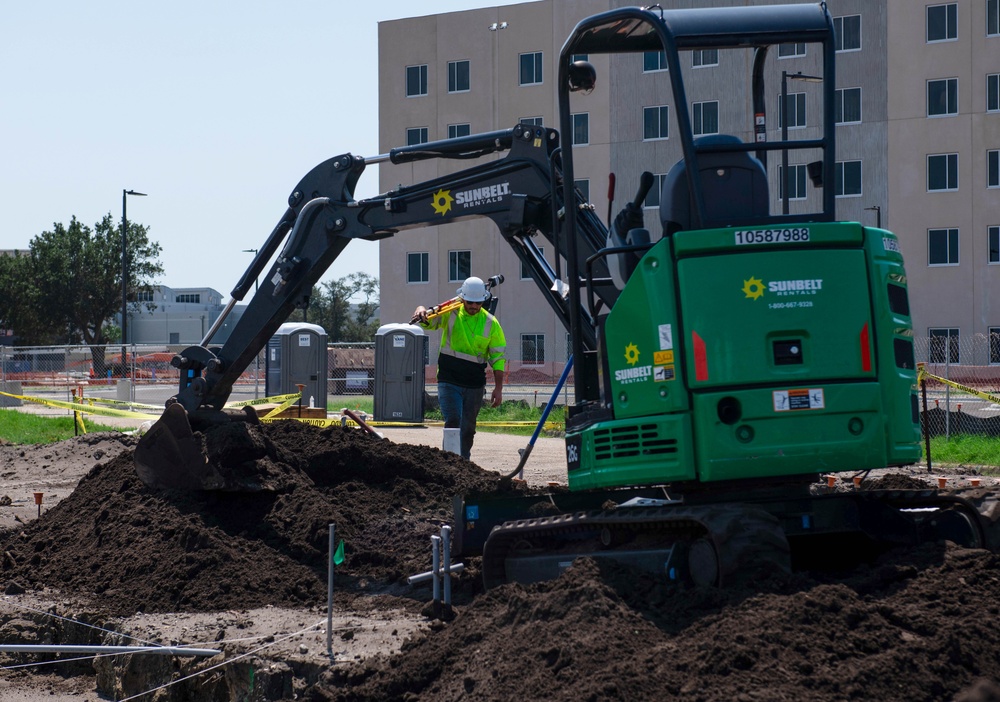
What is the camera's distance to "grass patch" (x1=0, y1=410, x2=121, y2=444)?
61.6 ft

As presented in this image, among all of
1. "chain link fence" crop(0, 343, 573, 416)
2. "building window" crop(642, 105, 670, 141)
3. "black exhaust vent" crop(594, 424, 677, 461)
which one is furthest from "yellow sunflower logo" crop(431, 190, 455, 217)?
"building window" crop(642, 105, 670, 141)

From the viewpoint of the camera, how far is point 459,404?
1100cm

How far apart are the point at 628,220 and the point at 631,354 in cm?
85

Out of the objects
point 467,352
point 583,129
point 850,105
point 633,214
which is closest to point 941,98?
point 850,105

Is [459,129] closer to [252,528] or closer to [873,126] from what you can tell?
[873,126]

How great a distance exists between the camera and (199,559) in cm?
779

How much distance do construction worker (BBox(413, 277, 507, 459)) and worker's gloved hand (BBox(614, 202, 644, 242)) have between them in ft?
14.8

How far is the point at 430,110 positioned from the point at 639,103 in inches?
359

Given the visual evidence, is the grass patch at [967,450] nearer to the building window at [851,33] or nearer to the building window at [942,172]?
the building window at [942,172]

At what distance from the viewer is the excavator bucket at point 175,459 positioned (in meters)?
8.98

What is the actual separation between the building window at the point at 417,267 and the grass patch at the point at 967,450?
1223 inches

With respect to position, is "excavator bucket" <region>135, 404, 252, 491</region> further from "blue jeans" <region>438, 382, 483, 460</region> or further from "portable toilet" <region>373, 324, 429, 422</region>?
"portable toilet" <region>373, 324, 429, 422</region>

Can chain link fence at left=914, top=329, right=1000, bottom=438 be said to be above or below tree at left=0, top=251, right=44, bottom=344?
below

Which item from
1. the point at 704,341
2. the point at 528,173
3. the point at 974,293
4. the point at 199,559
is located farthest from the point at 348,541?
the point at 974,293
